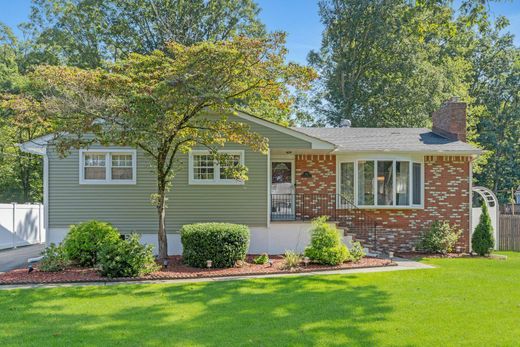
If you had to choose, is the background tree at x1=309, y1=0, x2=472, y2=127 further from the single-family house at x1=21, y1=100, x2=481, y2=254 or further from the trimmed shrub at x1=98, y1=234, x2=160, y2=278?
the trimmed shrub at x1=98, y1=234, x2=160, y2=278

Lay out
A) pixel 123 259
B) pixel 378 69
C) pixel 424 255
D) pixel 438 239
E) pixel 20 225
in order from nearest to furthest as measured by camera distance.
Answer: pixel 123 259
pixel 424 255
pixel 438 239
pixel 20 225
pixel 378 69

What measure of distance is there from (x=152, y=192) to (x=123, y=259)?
12.4 feet

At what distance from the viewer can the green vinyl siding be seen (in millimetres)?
12828

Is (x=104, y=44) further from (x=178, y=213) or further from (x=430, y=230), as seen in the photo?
(x=430, y=230)

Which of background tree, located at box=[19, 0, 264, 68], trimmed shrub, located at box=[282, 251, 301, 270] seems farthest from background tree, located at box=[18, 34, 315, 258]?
background tree, located at box=[19, 0, 264, 68]

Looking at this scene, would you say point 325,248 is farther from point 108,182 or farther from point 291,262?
point 108,182

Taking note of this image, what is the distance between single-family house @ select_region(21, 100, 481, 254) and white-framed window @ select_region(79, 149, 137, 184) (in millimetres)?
30

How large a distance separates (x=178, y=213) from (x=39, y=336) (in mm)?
7560

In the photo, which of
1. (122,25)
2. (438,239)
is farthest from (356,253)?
(122,25)

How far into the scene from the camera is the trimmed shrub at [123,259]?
936 cm

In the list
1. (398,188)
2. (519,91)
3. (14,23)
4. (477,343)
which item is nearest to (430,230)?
(398,188)

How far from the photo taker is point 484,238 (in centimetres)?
1378

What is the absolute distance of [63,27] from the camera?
27141mm

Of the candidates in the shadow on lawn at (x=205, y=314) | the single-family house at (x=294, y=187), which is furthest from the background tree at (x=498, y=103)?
the shadow on lawn at (x=205, y=314)
